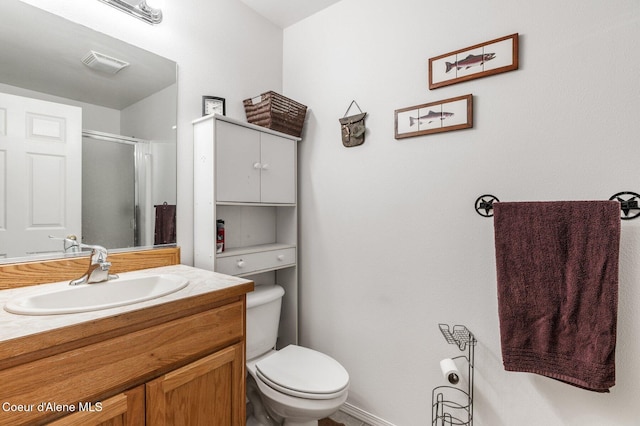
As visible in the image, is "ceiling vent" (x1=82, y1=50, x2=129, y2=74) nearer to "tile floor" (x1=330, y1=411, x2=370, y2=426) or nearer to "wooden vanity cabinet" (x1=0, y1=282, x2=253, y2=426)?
"wooden vanity cabinet" (x1=0, y1=282, x2=253, y2=426)

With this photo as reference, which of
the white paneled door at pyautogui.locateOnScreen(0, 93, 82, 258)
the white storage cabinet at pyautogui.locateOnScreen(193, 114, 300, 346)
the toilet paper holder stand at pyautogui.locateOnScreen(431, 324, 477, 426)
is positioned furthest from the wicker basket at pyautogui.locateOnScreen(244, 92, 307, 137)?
the toilet paper holder stand at pyautogui.locateOnScreen(431, 324, 477, 426)

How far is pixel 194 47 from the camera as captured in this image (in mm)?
1659

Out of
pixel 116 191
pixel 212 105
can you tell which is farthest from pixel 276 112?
pixel 116 191

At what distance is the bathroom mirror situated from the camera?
1.13 meters

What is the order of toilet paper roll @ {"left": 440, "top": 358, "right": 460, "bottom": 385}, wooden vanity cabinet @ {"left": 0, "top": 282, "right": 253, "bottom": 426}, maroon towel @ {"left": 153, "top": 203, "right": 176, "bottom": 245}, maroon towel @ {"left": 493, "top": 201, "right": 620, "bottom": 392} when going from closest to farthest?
wooden vanity cabinet @ {"left": 0, "top": 282, "right": 253, "bottom": 426}, maroon towel @ {"left": 493, "top": 201, "right": 620, "bottom": 392}, toilet paper roll @ {"left": 440, "top": 358, "right": 460, "bottom": 385}, maroon towel @ {"left": 153, "top": 203, "right": 176, "bottom": 245}

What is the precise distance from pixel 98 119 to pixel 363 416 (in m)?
2.06

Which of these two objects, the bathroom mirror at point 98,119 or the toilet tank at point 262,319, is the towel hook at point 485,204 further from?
the bathroom mirror at point 98,119

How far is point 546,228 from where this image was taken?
47.0 inches

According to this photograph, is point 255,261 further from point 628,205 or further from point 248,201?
point 628,205

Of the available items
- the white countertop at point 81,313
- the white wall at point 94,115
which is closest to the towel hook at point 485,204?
the white countertop at point 81,313

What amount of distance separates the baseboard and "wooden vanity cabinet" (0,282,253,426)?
842 mm

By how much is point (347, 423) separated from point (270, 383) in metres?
0.68

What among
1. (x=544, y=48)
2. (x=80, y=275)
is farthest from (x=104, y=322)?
(x=544, y=48)

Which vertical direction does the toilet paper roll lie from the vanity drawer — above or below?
below
